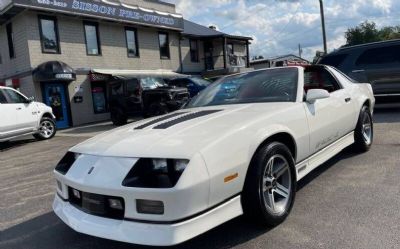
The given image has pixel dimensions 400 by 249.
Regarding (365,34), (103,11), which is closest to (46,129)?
(103,11)

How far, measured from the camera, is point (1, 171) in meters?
7.87

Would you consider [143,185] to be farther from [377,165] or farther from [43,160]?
[43,160]

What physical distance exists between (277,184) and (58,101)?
1604cm

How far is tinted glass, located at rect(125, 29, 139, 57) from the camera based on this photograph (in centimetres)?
2148

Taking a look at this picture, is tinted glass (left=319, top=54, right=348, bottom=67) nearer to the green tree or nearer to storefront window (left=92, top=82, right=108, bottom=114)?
storefront window (left=92, top=82, right=108, bottom=114)

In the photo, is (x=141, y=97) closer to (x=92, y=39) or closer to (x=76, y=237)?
(x=92, y=39)

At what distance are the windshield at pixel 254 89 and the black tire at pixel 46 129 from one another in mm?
8984

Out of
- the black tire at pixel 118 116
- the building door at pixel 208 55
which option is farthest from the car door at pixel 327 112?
the building door at pixel 208 55

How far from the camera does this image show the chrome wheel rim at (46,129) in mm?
12672

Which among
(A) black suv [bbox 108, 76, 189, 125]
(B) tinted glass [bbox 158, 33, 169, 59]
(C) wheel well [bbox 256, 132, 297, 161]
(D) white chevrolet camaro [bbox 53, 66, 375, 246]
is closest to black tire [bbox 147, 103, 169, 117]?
(A) black suv [bbox 108, 76, 189, 125]

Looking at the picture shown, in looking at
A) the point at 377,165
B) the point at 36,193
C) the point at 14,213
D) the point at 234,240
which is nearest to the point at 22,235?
the point at 14,213

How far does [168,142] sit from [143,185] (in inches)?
16.1

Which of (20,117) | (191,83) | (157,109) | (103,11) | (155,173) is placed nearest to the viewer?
(155,173)

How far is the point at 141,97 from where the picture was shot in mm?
14914
